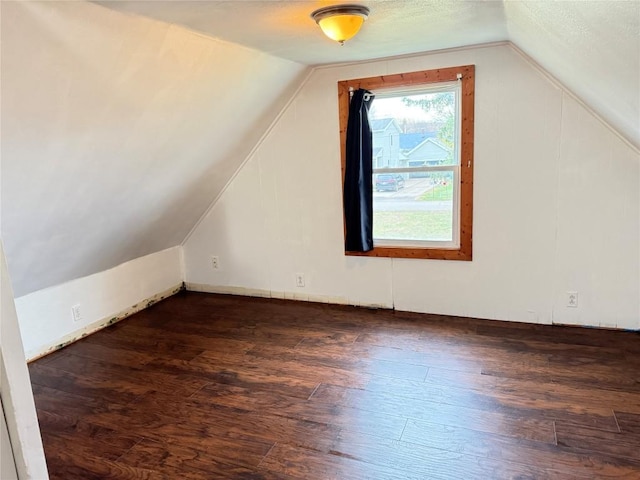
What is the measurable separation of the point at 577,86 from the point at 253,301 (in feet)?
10.0

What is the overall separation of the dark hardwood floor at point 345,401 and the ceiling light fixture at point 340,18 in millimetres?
1930

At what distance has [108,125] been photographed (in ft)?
7.76

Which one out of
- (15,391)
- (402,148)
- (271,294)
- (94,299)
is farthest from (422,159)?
(15,391)

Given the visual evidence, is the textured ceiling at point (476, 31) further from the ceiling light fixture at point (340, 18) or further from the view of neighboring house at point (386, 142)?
the view of neighboring house at point (386, 142)

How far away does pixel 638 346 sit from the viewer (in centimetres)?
304

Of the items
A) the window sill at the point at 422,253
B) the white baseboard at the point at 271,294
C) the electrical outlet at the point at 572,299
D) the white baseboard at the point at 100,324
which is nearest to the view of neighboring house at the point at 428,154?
the window sill at the point at 422,253

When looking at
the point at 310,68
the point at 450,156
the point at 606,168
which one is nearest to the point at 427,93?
the point at 450,156

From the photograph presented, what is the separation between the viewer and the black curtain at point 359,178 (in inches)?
140

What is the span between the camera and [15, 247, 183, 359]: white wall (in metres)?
3.26

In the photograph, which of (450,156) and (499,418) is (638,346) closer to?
(499,418)

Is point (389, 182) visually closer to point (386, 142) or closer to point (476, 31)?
point (386, 142)

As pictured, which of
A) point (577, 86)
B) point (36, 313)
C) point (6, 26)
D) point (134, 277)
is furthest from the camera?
point (134, 277)

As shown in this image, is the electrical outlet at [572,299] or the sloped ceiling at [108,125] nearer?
the sloped ceiling at [108,125]

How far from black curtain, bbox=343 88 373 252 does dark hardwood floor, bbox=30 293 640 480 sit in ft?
2.25
